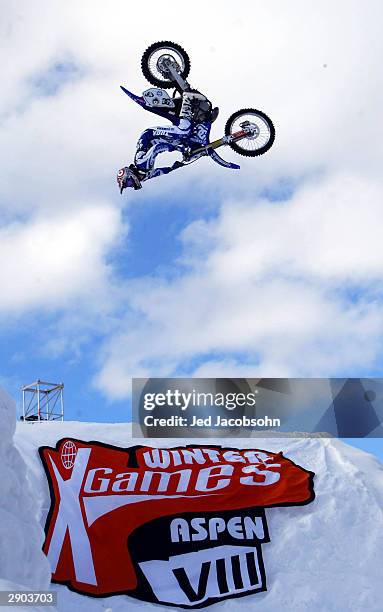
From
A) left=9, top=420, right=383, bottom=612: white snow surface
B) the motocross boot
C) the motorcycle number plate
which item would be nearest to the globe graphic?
left=9, top=420, right=383, bottom=612: white snow surface

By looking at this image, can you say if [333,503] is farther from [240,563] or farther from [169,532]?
[169,532]

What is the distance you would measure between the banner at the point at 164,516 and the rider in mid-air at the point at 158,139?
898 centimetres

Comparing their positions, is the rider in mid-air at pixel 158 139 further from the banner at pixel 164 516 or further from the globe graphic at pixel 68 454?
the globe graphic at pixel 68 454

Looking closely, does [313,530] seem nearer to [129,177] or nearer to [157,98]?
[129,177]

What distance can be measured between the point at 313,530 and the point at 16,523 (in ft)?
39.5

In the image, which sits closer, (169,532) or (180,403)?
(169,532)

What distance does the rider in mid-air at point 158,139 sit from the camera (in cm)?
1320

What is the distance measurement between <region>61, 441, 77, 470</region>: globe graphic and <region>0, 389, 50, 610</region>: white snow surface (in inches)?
407

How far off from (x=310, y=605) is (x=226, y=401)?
597 cm

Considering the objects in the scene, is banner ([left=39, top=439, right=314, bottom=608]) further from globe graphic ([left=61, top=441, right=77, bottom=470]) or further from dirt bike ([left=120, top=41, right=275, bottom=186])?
dirt bike ([left=120, top=41, right=275, bottom=186])

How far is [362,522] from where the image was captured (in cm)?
1905

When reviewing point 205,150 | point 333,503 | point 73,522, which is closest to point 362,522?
point 333,503

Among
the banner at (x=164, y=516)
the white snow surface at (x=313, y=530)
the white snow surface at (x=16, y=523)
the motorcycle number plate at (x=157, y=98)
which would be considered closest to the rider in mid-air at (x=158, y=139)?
the motorcycle number plate at (x=157, y=98)

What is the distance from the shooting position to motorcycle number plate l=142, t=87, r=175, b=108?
13.1 metres
